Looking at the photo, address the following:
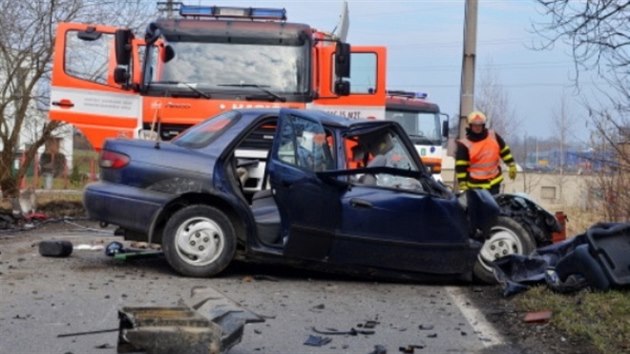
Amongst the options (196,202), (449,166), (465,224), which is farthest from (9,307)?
(449,166)

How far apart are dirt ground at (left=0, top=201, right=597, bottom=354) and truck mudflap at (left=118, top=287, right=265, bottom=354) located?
6.18 ft

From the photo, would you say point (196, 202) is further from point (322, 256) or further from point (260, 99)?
point (260, 99)

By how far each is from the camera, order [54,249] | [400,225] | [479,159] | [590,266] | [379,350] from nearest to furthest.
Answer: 1. [379,350]
2. [590,266]
3. [400,225]
4. [54,249]
5. [479,159]

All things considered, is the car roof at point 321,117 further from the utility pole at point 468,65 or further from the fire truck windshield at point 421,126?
the fire truck windshield at point 421,126

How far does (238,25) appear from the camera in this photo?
12.6 meters

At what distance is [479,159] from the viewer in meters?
11.4

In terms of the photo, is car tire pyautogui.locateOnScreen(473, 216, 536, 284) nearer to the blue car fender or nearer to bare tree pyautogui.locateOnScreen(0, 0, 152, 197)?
the blue car fender

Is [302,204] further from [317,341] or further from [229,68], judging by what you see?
[229,68]

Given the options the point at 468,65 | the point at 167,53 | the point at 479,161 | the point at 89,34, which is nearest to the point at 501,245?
the point at 479,161

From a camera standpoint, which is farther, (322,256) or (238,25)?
(238,25)

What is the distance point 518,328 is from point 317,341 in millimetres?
1705

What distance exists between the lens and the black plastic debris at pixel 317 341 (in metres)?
6.43

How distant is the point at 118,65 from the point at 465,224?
5.80 metres

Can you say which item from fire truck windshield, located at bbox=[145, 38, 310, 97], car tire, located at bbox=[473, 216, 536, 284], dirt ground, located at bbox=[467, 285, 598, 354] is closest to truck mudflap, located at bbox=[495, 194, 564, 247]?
car tire, located at bbox=[473, 216, 536, 284]
